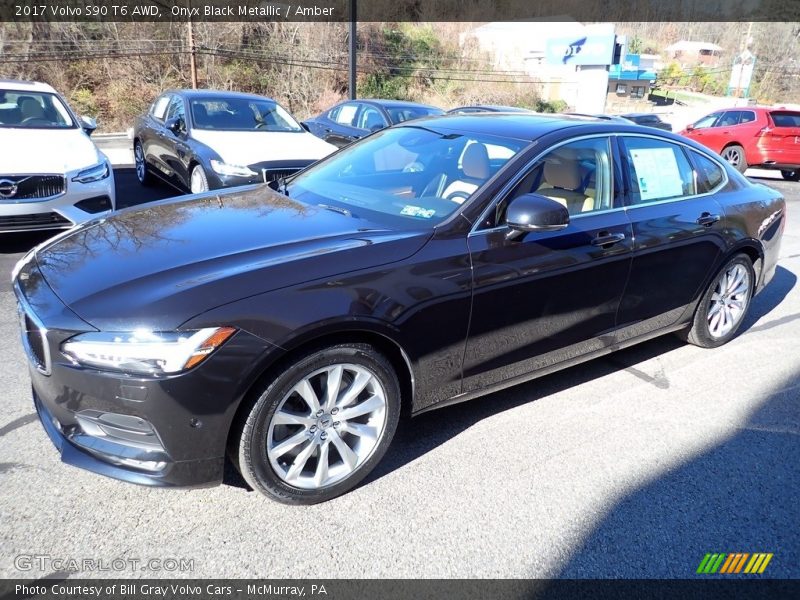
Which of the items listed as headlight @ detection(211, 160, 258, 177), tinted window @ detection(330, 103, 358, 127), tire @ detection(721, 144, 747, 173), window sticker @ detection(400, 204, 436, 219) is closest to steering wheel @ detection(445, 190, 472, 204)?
window sticker @ detection(400, 204, 436, 219)

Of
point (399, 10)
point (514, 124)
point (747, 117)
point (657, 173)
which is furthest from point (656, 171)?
point (399, 10)

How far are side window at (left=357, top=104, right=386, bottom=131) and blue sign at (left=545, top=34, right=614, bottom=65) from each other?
24.1 m

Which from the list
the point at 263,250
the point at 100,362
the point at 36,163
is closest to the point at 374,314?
the point at 263,250

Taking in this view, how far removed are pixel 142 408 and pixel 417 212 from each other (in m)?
1.62

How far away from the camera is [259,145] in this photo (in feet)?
25.9

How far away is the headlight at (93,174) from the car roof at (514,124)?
364 cm

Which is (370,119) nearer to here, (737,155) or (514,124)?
(514,124)

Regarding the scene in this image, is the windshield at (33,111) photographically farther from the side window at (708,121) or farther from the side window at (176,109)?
the side window at (708,121)

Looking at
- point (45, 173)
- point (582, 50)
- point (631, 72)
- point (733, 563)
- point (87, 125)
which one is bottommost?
point (733, 563)

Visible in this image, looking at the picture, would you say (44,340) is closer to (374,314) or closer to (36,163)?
(374,314)

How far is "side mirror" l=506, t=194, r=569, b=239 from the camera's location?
2.97 m

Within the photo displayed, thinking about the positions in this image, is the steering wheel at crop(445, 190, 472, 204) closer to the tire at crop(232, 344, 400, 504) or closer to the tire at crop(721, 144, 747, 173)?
the tire at crop(232, 344, 400, 504)

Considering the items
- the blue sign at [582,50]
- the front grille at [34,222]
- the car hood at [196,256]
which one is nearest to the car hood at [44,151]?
the front grille at [34,222]

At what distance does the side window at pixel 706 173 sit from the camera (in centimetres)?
435
